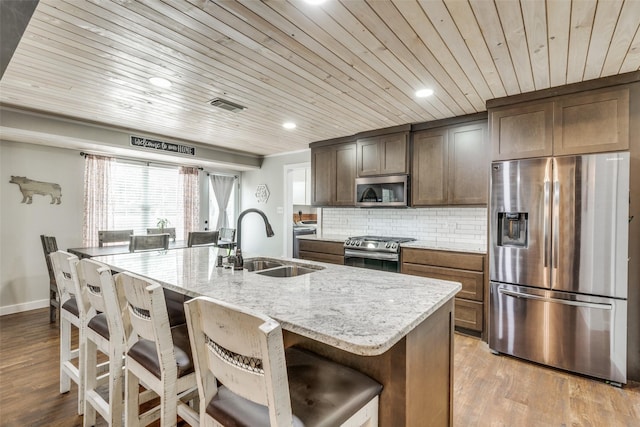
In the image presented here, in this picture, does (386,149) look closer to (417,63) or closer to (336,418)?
(417,63)

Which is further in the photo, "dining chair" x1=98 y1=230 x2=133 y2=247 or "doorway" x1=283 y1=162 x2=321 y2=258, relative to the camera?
"doorway" x1=283 y1=162 x2=321 y2=258

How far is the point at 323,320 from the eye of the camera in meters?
1.07

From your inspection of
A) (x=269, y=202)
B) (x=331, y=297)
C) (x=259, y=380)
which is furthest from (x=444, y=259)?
(x=269, y=202)

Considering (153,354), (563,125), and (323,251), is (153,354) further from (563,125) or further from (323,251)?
(563,125)

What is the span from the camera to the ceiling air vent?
3003 millimetres

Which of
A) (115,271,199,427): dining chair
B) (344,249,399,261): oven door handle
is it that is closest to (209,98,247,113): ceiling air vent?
(115,271,199,427): dining chair

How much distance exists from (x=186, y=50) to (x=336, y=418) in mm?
2235

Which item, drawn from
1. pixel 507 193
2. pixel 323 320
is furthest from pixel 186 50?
pixel 507 193

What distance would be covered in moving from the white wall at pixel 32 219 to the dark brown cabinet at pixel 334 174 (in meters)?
3.38

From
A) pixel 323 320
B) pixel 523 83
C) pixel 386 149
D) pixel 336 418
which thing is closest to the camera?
pixel 336 418

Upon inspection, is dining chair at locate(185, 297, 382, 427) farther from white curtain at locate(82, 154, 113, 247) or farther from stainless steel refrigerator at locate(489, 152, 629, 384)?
white curtain at locate(82, 154, 113, 247)

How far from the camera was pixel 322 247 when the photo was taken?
4.48 meters

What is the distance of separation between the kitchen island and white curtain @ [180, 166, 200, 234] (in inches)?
155

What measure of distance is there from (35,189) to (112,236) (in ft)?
3.60
